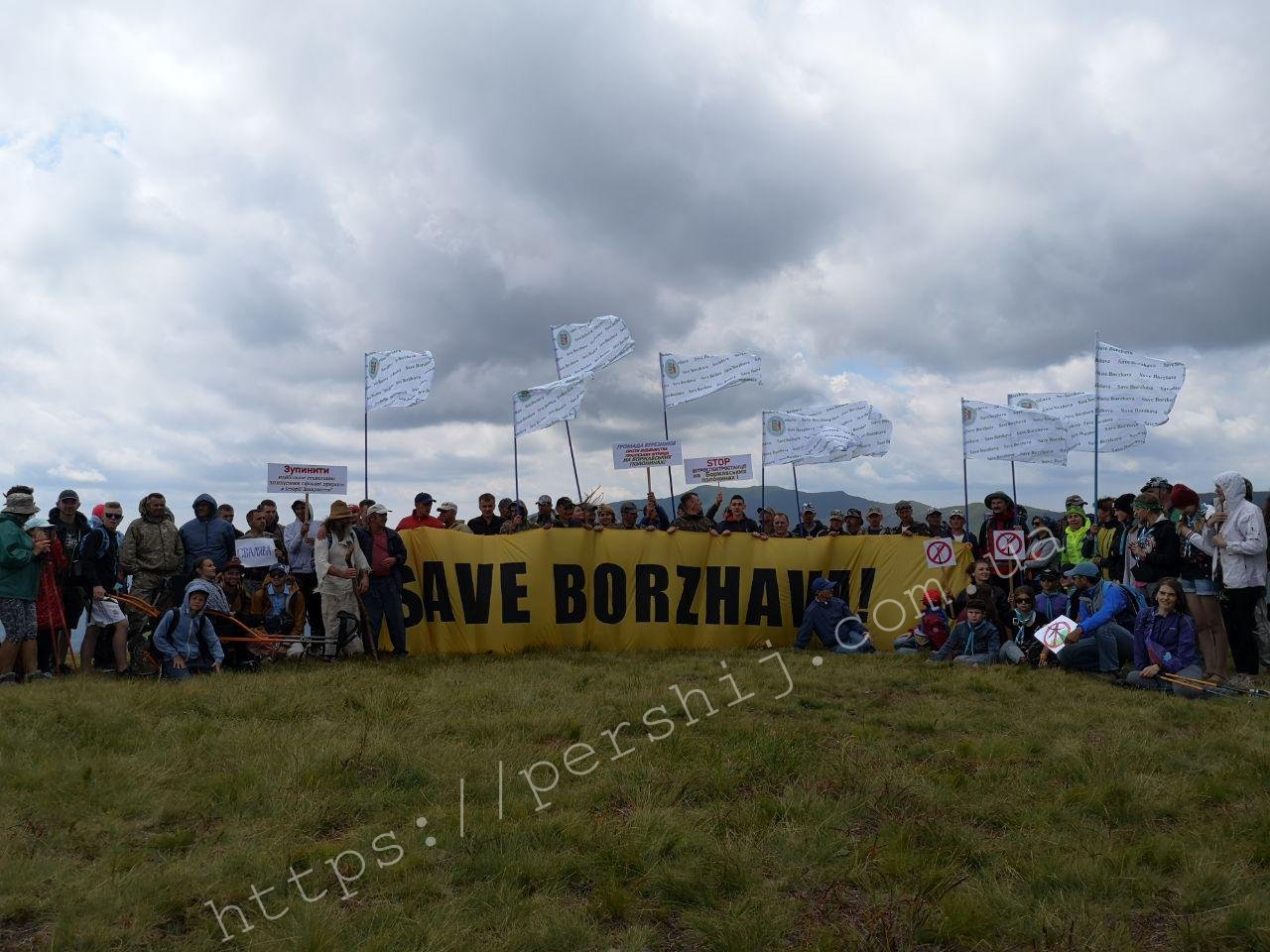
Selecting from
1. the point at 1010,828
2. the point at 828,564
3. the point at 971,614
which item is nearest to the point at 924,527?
the point at 828,564

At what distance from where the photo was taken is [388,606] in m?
11.8

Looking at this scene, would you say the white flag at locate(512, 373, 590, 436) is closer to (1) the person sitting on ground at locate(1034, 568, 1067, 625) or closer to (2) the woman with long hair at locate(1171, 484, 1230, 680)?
(1) the person sitting on ground at locate(1034, 568, 1067, 625)

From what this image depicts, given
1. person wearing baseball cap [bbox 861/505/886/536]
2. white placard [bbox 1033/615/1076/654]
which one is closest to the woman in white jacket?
white placard [bbox 1033/615/1076/654]

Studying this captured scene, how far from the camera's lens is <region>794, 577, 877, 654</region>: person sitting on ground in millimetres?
12750

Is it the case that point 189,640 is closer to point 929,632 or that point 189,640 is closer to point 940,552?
point 929,632

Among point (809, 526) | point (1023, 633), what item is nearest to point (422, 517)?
point (809, 526)

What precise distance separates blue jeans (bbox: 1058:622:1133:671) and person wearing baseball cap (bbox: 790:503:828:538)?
5.03 meters

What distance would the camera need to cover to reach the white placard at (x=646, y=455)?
52.1 ft

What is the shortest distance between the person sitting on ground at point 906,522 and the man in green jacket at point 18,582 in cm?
1119

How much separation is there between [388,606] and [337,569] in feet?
2.88

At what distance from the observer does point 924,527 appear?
1441 cm

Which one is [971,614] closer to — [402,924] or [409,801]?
[409,801]

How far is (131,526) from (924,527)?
11057mm

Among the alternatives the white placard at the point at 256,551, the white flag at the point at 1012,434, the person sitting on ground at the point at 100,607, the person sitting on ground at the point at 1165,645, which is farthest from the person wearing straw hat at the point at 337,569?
the white flag at the point at 1012,434
